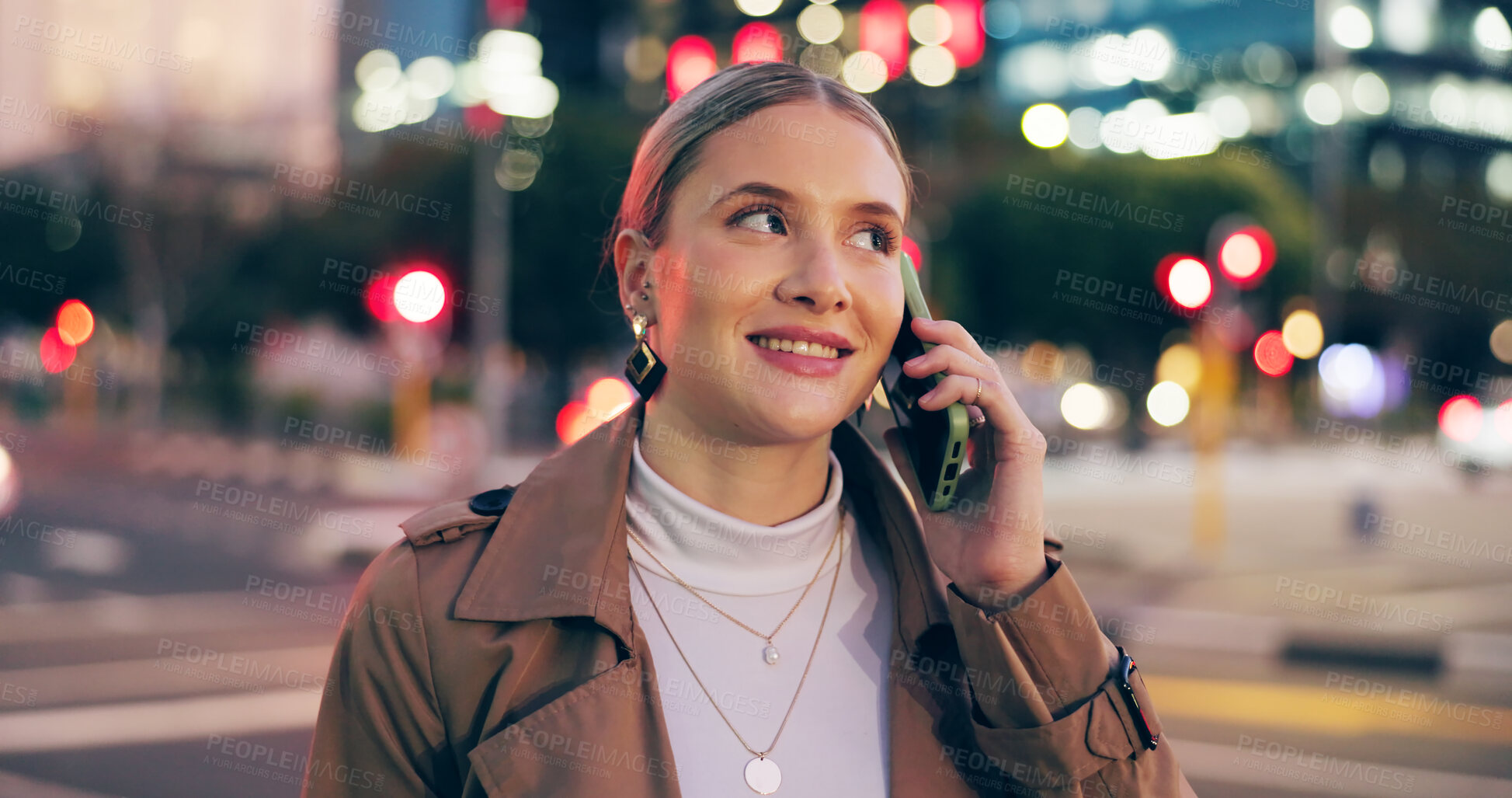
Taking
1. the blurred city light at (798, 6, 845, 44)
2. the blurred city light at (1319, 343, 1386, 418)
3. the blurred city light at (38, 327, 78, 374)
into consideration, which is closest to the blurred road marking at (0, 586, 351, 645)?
the blurred city light at (1319, 343, 1386, 418)

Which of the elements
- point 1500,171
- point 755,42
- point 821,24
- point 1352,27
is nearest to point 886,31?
point 755,42

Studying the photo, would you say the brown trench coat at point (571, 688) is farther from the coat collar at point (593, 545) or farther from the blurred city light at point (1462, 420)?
the blurred city light at point (1462, 420)

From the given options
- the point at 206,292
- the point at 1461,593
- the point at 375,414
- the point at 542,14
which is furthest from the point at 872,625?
the point at 542,14

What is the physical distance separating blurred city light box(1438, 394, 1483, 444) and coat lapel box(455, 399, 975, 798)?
36.4m

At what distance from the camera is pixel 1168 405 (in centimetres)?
4459

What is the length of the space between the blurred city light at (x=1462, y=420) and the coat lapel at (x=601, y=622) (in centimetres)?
3642

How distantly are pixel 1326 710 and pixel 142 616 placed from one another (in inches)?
405

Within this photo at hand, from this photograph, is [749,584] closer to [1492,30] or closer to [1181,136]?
[1181,136]

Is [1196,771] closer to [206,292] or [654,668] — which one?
[654,668]

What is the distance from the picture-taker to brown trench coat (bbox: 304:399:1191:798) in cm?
176

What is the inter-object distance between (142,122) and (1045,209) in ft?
93.1

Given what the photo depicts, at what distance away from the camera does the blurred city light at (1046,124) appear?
58.0 m

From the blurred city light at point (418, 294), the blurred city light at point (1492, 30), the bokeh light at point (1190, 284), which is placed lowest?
the bokeh light at point (1190, 284)

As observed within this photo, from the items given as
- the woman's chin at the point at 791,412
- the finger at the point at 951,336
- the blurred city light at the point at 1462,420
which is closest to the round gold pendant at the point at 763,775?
the woman's chin at the point at 791,412
